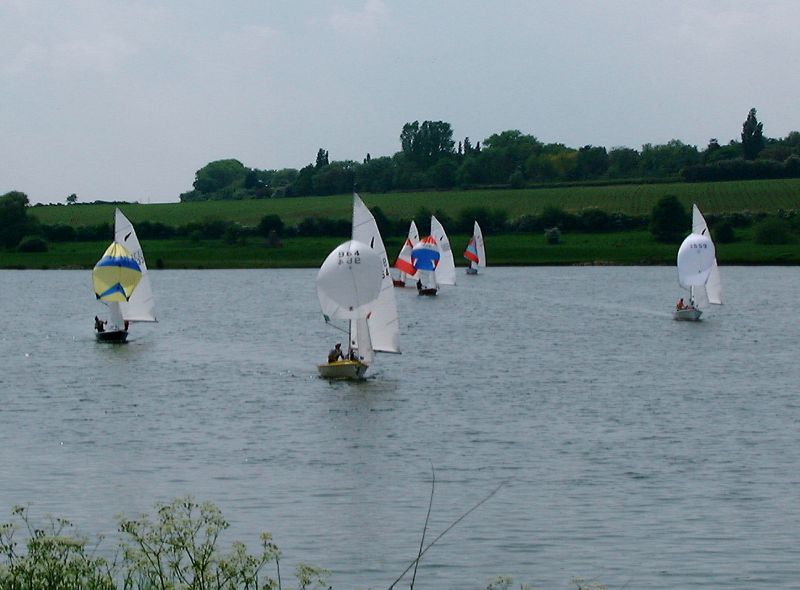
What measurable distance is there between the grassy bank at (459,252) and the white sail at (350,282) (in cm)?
9159

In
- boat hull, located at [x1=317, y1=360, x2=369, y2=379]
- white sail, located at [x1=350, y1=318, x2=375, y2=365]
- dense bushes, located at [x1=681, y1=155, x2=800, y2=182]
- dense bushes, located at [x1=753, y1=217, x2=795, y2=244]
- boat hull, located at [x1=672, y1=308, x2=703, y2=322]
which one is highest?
dense bushes, located at [x1=681, y1=155, x2=800, y2=182]

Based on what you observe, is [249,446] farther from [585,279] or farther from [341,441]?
[585,279]

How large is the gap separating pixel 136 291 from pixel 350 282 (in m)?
21.5

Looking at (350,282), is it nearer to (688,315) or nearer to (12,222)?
(688,315)

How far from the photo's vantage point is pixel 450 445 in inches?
1341

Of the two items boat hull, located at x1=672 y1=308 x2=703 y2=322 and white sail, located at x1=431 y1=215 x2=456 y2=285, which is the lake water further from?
white sail, located at x1=431 y1=215 x2=456 y2=285

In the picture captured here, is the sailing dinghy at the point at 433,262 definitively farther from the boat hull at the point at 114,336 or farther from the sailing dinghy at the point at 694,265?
the boat hull at the point at 114,336

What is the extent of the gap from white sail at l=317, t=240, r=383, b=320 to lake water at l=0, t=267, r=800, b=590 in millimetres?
2575

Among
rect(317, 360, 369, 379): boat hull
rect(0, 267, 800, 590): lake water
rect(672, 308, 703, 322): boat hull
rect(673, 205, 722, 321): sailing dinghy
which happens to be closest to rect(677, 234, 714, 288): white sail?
rect(673, 205, 722, 321): sailing dinghy

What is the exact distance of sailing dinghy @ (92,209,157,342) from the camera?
60031 millimetres

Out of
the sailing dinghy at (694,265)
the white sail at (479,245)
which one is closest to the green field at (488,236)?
the white sail at (479,245)

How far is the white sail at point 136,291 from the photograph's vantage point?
209ft

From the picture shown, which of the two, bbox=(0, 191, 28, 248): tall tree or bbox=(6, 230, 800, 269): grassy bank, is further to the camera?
bbox=(0, 191, 28, 248): tall tree

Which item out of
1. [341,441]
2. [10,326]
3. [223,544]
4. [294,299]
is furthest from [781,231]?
[223,544]
